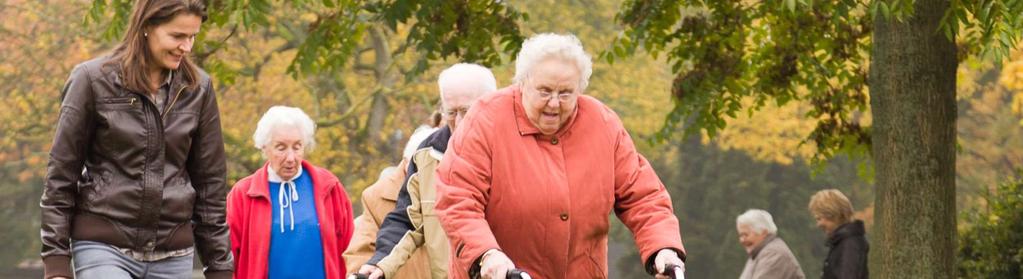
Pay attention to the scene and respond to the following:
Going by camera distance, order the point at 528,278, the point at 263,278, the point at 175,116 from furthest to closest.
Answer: the point at 263,278 < the point at 175,116 < the point at 528,278

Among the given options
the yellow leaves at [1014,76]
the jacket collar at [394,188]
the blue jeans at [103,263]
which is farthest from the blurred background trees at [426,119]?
the blue jeans at [103,263]

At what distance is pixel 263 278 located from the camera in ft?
24.1

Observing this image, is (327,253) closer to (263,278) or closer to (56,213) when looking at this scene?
(263,278)

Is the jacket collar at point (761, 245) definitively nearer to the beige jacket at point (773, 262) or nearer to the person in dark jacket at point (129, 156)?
the beige jacket at point (773, 262)

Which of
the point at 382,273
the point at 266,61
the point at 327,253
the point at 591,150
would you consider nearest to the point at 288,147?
the point at 327,253

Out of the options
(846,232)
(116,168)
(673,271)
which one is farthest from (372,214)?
(846,232)

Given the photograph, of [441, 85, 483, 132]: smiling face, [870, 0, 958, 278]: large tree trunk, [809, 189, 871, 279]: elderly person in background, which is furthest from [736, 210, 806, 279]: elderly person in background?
[441, 85, 483, 132]: smiling face

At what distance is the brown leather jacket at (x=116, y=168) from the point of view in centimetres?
507

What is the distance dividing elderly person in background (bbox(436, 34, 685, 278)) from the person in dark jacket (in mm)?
843

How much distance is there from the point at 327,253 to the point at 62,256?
93.8 inches

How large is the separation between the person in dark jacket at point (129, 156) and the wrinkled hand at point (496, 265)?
1046 millimetres

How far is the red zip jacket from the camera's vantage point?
24.2 feet

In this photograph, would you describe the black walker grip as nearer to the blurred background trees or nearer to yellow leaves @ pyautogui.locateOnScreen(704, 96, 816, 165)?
the blurred background trees

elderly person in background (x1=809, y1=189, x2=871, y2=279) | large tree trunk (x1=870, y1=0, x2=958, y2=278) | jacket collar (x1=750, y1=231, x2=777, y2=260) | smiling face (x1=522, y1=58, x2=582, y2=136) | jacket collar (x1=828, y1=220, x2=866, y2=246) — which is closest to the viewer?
smiling face (x1=522, y1=58, x2=582, y2=136)
